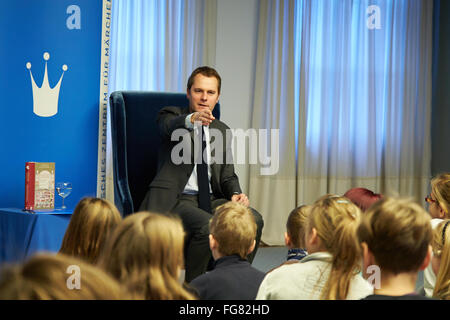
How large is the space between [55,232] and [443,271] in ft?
6.55

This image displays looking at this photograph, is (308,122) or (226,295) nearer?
(226,295)

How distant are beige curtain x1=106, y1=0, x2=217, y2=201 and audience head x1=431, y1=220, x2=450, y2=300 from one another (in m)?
2.89

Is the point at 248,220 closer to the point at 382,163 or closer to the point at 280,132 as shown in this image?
the point at 280,132

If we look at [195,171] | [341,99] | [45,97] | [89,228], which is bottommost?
[89,228]

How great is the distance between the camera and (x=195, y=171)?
3070 mm

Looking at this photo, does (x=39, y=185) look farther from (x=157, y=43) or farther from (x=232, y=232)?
(x=157, y=43)

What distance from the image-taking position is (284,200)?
16.2 feet

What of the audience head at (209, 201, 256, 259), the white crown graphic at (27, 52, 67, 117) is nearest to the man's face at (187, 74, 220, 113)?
the white crown graphic at (27, 52, 67, 117)

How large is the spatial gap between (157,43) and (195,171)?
1.70 m

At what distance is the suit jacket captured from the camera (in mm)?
2912

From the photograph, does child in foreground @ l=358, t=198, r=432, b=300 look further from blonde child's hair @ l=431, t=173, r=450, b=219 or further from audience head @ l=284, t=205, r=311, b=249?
blonde child's hair @ l=431, t=173, r=450, b=219

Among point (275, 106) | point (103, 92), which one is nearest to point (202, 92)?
point (103, 92)

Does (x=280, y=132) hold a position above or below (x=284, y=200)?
above

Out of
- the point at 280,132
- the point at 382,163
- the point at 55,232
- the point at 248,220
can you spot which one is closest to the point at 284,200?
the point at 280,132
